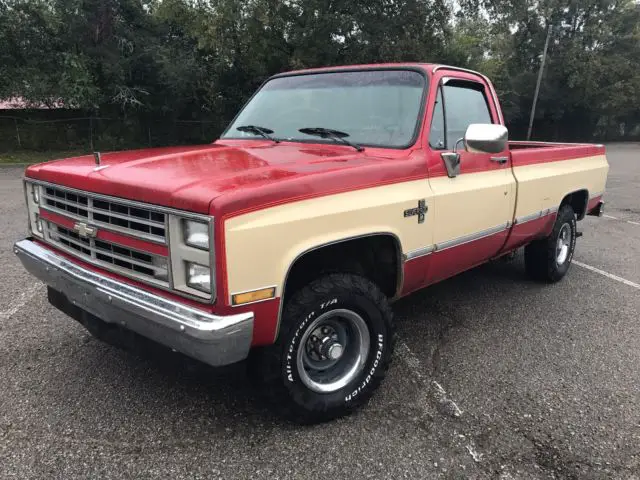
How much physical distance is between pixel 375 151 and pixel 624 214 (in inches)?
325

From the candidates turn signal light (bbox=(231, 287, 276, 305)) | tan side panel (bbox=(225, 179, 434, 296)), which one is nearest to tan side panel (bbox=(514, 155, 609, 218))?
tan side panel (bbox=(225, 179, 434, 296))

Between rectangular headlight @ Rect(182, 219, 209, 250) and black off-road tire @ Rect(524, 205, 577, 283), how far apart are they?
3869mm

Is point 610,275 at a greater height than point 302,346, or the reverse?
point 302,346

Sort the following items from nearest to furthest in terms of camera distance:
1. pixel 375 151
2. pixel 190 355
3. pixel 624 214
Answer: pixel 190 355
pixel 375 151
pixel 624 214

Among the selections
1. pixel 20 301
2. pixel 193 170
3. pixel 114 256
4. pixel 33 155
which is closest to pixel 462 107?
pixel 193 170

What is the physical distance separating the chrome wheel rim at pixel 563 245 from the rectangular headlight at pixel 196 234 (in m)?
4.12

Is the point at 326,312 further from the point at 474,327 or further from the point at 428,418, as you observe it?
the point at 474,327

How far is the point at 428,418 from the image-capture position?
283 cm

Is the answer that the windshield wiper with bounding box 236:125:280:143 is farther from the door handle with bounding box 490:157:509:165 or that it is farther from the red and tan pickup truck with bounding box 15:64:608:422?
the door handle with bounding box 490:157:509:165

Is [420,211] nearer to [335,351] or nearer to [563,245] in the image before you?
[335,351]

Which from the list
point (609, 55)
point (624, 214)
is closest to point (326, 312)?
point (624, 214)

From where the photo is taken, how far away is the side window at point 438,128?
336 cm

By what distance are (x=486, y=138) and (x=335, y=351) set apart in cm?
155

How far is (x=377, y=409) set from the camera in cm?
291
